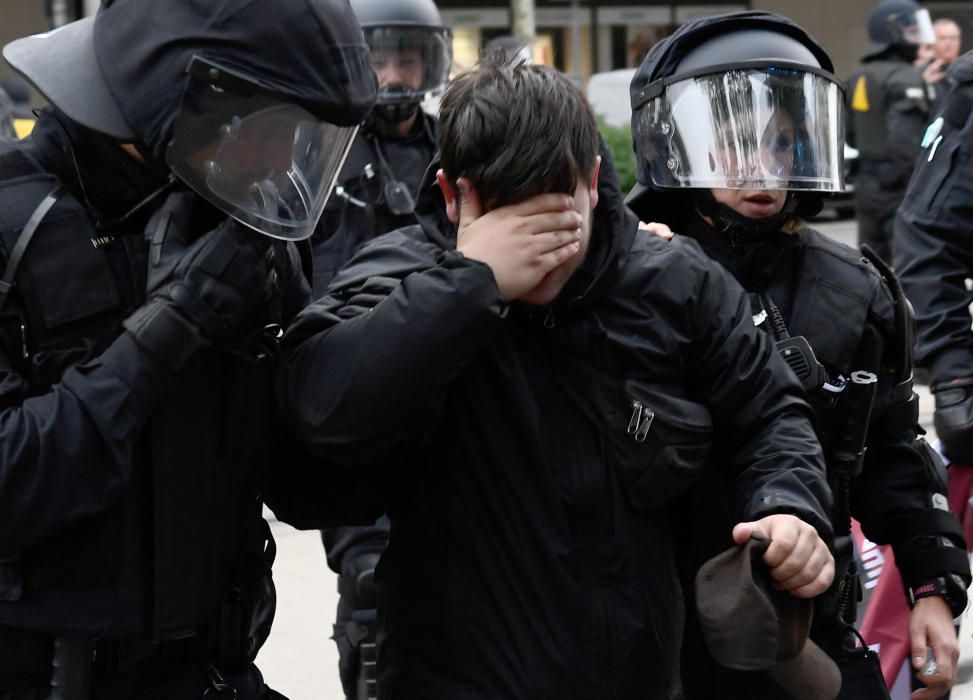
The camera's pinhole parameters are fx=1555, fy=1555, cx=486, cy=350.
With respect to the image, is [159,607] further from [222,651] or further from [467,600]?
[467,600]

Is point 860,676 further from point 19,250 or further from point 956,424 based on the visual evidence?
point 19,250

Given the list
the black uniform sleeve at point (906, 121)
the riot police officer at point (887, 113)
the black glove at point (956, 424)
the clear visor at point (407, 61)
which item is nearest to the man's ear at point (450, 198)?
the black glove at point (956, 424)

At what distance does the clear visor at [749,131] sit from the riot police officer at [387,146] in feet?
4.95

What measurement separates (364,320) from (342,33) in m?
0.40

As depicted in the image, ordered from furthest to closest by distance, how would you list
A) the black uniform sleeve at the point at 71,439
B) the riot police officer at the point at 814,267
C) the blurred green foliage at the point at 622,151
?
the blurred green foliage at the point at 622,151
the riot police officer at the point at 814,267
the black uniform sleeve at the point at 71,439

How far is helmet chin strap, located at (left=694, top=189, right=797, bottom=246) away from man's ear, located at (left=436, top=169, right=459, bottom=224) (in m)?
0.79

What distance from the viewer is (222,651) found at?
2258 millimetres

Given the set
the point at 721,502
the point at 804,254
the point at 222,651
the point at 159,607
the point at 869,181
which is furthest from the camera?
the point at 869,181

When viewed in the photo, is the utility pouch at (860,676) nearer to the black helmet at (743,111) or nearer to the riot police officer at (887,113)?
the black helmet at (743,111)

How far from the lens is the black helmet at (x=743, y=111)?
279cm

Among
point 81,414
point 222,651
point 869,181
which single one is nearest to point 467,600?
point 222,651

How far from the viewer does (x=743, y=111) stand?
2.80 meters

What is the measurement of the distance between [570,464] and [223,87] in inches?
27.8

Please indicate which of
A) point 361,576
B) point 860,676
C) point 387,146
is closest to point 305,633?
point 361,576
